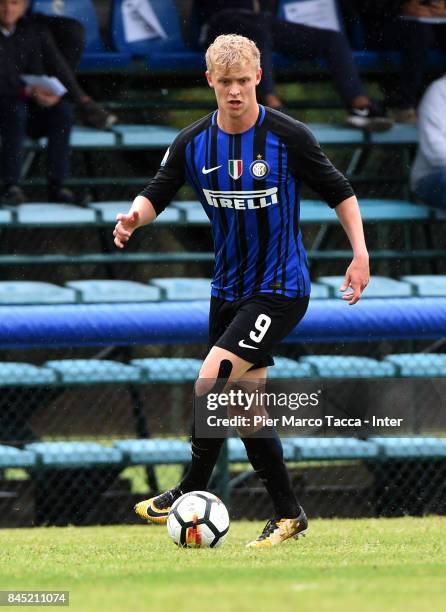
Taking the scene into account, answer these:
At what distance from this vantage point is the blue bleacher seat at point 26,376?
25.3 ft

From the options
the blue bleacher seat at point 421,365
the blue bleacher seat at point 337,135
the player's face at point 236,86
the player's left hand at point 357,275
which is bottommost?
the blue bleacher seat at point 337,135

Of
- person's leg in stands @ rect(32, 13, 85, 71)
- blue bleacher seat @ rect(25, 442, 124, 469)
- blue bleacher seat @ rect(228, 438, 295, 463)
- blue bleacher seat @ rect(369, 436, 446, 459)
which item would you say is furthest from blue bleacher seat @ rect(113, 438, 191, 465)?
person's leg in stands @ rect(32, 13, 85, 71)

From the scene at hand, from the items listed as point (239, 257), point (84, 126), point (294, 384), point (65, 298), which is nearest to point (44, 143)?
point (84, 126)

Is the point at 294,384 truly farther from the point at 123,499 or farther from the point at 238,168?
the point at 238,168

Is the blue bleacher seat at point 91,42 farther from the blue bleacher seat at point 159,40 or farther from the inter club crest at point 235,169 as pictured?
the inter club crest at point 235,169

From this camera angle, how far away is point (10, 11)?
383 inches

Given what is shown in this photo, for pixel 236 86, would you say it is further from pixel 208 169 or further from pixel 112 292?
pixel 112 292

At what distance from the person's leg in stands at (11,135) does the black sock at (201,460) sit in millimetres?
4182

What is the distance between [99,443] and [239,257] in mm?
2476

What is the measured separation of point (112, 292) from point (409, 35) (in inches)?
137

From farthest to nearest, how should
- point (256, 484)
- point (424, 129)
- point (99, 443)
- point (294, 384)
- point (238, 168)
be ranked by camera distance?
point (424, 129) < point (256, 484) < point (99, 443) < point (294, 384) < point (238, 168)

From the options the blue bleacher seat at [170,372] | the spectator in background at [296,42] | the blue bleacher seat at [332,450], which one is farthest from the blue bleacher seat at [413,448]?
the spectator in background at [296,42]

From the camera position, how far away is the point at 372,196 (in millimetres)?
10945

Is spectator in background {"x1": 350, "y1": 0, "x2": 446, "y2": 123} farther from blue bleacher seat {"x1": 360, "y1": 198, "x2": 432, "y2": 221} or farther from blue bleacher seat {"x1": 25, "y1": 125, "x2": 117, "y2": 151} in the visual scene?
blue bleacher seat {"x1": 25, "y1": 125, "x2": 117, "y2": 151}
